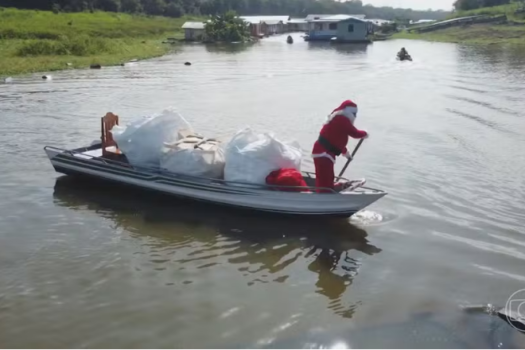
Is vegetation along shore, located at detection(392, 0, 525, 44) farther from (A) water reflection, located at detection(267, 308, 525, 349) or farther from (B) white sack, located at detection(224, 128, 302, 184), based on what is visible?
(A) water reflection, located at detection(267, 308, 525, 349)

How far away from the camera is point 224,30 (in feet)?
253

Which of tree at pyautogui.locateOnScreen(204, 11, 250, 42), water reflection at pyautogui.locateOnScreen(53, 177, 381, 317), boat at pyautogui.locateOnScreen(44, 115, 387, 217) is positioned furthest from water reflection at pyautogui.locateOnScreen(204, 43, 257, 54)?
water reflection at pyautogui.locateOnScreen(53, 177, 381, 317)

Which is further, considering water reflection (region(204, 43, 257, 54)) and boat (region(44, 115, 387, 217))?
water reflection (region(204, 43, 257, 54))

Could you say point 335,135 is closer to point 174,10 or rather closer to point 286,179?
point 286,179

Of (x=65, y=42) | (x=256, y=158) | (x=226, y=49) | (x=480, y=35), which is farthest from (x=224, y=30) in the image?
(x=256, y=158)

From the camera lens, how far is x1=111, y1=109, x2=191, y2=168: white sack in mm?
11922

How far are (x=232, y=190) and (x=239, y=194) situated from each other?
16 cm

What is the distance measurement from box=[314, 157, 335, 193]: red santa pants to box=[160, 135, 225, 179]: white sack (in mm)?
2084

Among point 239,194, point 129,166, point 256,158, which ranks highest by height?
point 256,158

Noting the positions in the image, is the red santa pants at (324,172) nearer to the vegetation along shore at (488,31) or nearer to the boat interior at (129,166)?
the boat interior at (129,166)

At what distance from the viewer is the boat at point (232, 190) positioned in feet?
33.9

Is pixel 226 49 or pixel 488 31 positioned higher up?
pixel 488 31

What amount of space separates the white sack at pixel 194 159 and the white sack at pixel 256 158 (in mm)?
487

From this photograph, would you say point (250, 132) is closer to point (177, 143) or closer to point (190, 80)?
point (177, 143)
